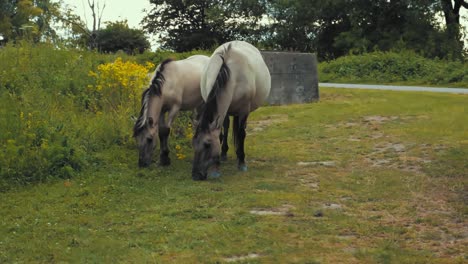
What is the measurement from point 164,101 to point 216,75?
1.16 metres

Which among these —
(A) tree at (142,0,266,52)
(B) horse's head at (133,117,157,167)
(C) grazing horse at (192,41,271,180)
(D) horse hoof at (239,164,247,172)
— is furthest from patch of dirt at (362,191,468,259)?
(A) tree at (142,0,266,52)

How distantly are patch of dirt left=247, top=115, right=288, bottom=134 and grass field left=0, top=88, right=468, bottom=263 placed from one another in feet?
5.61

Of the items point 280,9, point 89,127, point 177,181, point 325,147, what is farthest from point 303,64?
point 280,9

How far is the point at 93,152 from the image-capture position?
8.91 metres

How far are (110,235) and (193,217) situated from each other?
0.96m

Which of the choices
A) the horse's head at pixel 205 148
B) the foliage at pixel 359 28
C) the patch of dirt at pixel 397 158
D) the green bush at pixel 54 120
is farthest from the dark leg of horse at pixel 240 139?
the foliage at pixel 359 28

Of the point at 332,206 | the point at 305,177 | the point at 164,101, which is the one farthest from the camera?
the point at 164,101

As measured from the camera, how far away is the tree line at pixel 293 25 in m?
31.5

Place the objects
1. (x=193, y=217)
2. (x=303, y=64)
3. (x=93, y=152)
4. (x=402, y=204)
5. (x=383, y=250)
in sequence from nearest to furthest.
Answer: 1. (x=383, y=250)
2. (x=193, y=217)
3. (x=402, y=204)
4. (x=93, y=152)
5. (x=303, y=64)

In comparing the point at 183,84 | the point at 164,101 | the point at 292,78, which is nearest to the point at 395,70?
the point at 292,78

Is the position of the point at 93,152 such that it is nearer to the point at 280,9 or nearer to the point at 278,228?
the point at 278,228

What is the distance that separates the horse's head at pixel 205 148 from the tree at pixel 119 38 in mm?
39800

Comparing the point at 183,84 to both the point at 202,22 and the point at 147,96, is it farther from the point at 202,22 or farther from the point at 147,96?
the point at 202,22

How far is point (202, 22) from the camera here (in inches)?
2130
